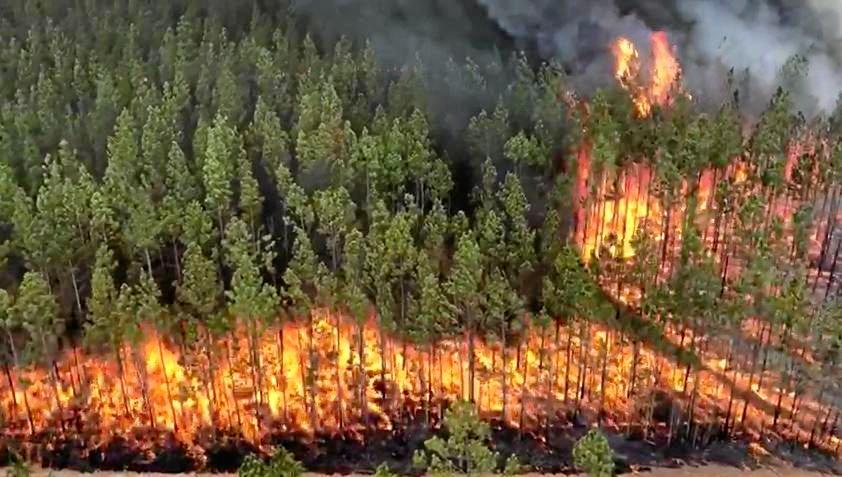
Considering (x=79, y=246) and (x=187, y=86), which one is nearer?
(x=79, y=246)

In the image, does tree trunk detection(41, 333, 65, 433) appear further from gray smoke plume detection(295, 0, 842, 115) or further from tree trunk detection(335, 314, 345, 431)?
gray smoke plume detection(295, 0, 842, 115)

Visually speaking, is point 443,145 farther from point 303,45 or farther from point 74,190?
point 74,190

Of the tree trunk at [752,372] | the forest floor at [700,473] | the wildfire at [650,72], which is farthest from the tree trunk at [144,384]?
the wildfire at [650,72]

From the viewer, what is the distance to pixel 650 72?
62062mm

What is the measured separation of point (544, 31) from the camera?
68438 millimetres

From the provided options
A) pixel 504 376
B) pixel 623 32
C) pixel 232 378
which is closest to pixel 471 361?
pixel 504 376

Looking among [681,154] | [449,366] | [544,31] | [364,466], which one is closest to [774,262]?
[681,154]

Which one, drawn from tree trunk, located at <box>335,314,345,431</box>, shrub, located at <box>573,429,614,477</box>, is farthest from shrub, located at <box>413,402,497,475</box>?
tree trunk, located at <box>335,314,345,431</box>

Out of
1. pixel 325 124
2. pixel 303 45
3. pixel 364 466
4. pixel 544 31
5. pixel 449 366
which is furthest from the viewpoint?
pixel 544 31

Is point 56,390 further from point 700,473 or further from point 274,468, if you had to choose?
point 700,473

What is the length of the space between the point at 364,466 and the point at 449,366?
571cm

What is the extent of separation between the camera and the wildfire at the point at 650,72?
57750 millimetres

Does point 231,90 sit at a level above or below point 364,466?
above

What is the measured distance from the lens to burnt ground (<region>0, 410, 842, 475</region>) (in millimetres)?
44219
